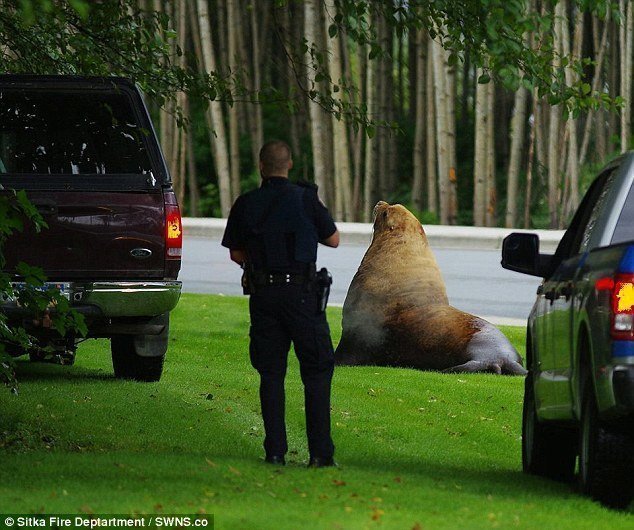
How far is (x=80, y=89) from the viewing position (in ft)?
35.5

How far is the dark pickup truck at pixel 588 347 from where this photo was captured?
598 centimetres

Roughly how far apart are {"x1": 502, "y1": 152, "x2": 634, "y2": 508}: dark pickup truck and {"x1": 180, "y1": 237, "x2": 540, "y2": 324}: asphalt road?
1005cm

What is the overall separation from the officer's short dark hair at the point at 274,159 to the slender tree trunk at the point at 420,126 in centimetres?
2451

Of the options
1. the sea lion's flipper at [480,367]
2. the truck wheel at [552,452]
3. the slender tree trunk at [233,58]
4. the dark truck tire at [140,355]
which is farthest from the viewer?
the slender tree trunk at [233,58]

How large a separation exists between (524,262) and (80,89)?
438 cm

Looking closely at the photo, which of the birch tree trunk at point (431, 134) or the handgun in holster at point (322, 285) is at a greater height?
the handgun in holster at point (322, 285)

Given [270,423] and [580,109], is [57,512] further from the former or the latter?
[580,109]

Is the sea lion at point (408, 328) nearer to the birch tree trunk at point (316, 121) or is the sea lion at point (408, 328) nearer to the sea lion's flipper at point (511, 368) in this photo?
the sea lion's flipper at point (511, 368)

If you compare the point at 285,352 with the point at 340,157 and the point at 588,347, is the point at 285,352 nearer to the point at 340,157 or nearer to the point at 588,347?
the point at 588,347

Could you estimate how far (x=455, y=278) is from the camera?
74.9 feet

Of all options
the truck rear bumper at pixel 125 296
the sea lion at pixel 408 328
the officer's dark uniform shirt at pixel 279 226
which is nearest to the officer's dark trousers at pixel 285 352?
the officer's dark uniform shirt at pixel 279 226

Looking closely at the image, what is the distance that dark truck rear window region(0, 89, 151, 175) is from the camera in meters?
10.8

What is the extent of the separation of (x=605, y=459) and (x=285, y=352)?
179 cm

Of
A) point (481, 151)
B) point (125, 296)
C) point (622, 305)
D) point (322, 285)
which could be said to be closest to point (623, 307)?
point (622, 305)
